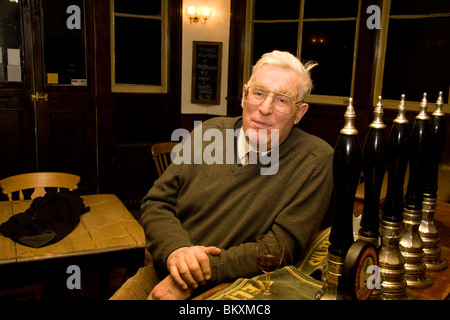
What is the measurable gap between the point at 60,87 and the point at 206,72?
62.9 inches

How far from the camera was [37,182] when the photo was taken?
2643mm

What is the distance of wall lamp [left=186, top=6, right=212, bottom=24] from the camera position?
4520 mm

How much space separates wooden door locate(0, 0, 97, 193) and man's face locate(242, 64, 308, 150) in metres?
2.78

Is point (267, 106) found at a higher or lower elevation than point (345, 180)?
higher

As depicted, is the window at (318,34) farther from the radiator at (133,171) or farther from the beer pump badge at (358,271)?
the beer pump badge at (358,271)

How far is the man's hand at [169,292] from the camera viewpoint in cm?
134

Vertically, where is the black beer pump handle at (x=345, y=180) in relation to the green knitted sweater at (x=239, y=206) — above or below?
above

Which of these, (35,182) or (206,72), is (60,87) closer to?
Answer: (206,72)

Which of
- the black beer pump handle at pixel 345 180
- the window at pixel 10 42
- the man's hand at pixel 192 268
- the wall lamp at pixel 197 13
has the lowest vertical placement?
the man's hand at pixel 192 268

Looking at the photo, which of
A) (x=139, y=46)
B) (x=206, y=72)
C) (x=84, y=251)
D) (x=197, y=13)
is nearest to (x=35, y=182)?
(x=84, y=251)

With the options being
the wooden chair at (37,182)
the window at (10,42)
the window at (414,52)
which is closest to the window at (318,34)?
the window at (414,52)

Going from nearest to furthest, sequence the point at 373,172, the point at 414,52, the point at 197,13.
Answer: the point at 373,172, the point at 414,52, the point at 197,13

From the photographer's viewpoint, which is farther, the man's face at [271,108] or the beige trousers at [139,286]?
A: the man's face at [271,108]

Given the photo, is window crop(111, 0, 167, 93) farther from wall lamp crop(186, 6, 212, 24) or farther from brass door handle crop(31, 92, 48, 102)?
brass door handle crop(31, 92, 48, 102)
